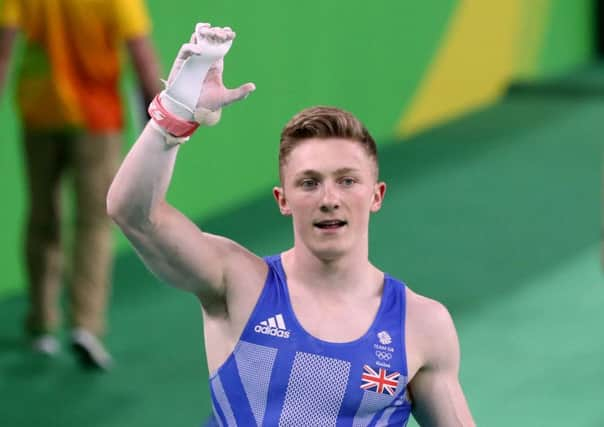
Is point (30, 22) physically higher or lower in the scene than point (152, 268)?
higher

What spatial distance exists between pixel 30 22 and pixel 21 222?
1.63 metres

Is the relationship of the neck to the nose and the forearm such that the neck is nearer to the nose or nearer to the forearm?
the nose

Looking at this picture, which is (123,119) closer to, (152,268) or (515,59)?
(152,268)

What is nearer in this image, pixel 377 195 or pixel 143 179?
pixel 143 179

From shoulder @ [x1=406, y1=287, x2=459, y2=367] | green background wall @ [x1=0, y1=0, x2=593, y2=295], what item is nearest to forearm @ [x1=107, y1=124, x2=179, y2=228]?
shoulder @ [x1=406, y1=287, x2=459, y2=367]

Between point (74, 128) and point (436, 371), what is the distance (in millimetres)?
3159

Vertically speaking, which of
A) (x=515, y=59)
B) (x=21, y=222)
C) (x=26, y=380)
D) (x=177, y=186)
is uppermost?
(x=515, y=59)

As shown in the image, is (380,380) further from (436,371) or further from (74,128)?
(74,128)

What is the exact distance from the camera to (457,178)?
30.9 feet

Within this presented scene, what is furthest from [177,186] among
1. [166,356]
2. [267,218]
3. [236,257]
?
[236,257]

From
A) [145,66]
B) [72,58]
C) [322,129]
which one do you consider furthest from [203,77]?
[72,58]

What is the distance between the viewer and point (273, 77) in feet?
28.9

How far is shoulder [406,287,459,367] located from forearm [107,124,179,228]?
2.37 feet

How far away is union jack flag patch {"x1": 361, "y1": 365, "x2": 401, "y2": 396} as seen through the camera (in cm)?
316
